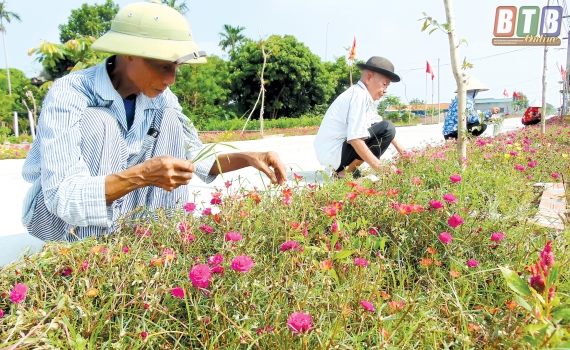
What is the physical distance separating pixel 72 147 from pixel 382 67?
2.87 m

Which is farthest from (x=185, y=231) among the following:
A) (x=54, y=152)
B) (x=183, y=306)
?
(x=54, y=152)

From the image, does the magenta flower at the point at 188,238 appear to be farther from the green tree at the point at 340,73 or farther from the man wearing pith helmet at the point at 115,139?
the green tree at the point at 340,73

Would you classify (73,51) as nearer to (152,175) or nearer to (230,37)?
(152,175)

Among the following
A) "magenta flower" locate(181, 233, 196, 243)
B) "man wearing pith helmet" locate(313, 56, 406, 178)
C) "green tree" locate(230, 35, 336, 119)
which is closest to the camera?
"magenta flower" locate(181, 233, 196, 243)

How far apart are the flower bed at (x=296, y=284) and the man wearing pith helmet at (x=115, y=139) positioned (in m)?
0.17

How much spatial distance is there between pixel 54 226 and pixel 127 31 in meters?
0.84

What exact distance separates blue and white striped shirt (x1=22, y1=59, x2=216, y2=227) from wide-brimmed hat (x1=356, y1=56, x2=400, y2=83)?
91.1 inches

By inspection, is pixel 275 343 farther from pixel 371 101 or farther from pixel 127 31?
pixel 371 101

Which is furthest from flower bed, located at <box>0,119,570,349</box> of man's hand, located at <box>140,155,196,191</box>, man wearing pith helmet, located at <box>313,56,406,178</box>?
man wearing pith helmet, located at <box>313,56,406,178</box>

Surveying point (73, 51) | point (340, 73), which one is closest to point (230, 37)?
A: point (340, 73)

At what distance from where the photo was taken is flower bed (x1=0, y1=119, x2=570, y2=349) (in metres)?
0.92

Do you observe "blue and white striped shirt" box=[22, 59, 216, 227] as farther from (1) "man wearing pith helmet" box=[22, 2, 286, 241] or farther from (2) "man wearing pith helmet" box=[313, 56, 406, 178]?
(2) "man wearing pith helmet" box=[313, 56, 406, 178]

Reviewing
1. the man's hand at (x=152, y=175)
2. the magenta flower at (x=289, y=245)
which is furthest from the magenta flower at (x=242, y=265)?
the man's hand at (x=152, y=175)

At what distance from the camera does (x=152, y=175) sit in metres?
1.44
